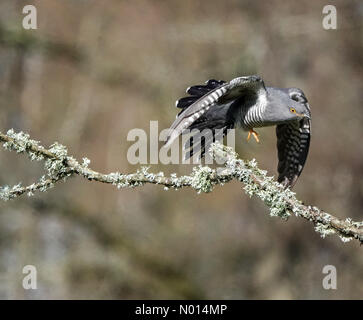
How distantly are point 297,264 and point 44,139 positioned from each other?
3.69m

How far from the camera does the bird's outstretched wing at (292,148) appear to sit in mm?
4145

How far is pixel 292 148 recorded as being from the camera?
14.0ft

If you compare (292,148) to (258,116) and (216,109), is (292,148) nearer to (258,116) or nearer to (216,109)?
(258,116)

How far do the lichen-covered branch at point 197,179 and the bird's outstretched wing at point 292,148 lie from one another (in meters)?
1.28

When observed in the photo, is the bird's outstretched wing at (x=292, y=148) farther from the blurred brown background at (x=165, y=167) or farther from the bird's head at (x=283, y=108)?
the blurred brown background at (x=165, y=167)

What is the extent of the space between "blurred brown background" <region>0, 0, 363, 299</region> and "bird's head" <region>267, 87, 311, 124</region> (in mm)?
3327

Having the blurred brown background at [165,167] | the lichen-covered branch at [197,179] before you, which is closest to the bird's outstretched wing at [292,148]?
the lichen-covered branch at [197,179]

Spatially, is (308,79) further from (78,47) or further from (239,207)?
(78,47)

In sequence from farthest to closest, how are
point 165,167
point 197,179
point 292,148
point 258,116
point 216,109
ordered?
point 165,167 < point 292,148 < point 216,109 < point 258,116 < point 197,179

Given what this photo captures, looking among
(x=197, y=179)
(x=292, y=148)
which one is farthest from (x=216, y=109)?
(x=197, y=179)

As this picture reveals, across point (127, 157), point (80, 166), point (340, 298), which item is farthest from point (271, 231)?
point (80, 166)

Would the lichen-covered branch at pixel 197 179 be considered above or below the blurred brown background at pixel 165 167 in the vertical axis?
below

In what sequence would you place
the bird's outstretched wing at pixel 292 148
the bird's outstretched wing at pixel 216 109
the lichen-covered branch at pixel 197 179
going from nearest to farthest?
the lichen-covered branch at pixel 197 179 < the bird's outstretched wing at pixel 216 109 < the bird's outstretched wing at pixel 292 148

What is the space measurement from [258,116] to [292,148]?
0.50 metres
